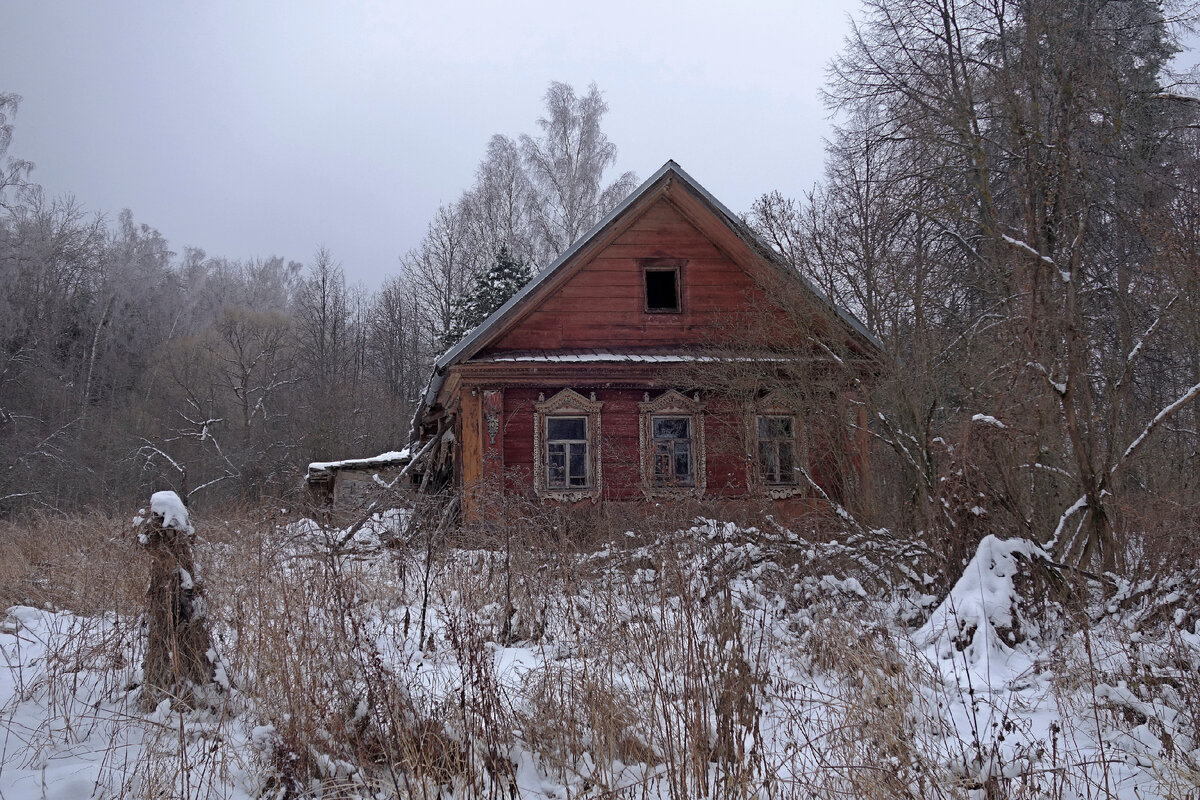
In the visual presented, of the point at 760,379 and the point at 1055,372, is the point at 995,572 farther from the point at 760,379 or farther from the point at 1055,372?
the point at 760,379

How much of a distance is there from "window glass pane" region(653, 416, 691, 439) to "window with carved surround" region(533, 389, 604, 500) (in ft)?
3.21

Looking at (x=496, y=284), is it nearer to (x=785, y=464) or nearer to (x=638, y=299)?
(x=638, y=299)

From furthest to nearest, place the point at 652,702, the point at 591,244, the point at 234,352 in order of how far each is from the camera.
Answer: the point at 234,352, the point at 591,244, the point at 652,702

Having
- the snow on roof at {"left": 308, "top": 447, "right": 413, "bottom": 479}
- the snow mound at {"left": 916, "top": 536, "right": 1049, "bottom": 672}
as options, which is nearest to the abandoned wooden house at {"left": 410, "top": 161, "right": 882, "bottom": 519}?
the snow on roof at {"left": 308, "top": 447, "right": 413, "bottom": 479}

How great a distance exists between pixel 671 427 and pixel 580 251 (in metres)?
3.09

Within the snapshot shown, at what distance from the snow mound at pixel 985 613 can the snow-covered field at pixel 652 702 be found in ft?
0.05

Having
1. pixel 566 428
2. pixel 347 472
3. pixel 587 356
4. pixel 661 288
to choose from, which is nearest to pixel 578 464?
pixel 566 428

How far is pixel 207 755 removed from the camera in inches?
141

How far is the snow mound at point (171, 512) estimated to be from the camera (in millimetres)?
4457

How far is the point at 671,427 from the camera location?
Result: 41.6ft

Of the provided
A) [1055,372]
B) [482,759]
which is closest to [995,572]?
[1055,372]

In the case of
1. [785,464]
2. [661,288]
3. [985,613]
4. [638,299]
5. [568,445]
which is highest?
[661,288]

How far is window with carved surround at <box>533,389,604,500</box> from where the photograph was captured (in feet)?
40.1

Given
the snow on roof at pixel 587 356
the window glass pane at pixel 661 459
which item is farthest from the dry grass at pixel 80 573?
the window glass pane at pixel 661 459
